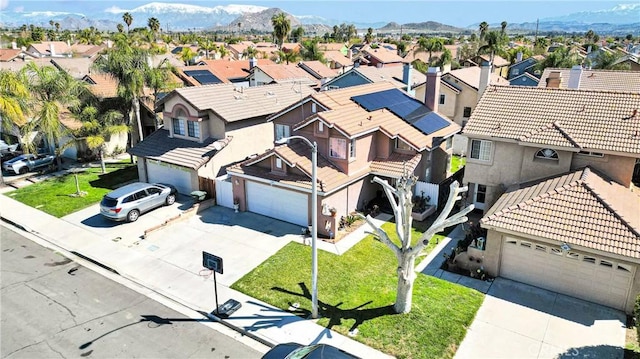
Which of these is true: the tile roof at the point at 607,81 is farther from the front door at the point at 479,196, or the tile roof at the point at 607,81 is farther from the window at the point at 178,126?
the window at the point at 178,126

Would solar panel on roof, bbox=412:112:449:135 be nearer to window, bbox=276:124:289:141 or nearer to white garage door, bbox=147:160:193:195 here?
window, bbox=276:124:289:141

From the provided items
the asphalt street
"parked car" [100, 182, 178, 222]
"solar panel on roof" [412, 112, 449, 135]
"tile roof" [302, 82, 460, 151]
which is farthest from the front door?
"parked car" [100, 182, 178, 222]

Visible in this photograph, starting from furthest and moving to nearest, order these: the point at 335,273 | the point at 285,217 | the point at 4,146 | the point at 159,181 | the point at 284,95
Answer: the point at 4,146
the point at 284,95
the point at 159,181
the point at 285,217
the point at 335,273

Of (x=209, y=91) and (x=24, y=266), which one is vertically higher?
(x=209, y=91)

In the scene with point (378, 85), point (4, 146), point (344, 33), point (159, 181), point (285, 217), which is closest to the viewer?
point (285, 217)

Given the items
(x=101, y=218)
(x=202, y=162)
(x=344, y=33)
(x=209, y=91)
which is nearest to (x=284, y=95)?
(x=209, y=91)

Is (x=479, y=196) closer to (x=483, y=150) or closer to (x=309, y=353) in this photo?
(x=483, y=150)

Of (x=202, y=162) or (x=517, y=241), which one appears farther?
(x=202, y=162)

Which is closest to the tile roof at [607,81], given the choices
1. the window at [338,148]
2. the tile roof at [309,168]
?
the tile roof at [309,168]

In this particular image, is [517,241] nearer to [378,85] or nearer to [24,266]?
[378,85]
